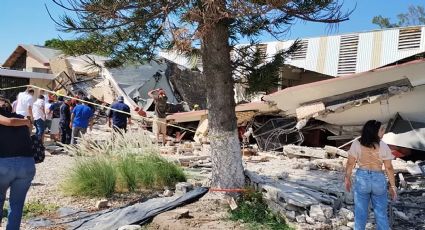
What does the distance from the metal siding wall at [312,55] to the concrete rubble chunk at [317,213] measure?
14710 millimetres

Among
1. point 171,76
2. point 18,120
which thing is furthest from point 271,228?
point 171,76

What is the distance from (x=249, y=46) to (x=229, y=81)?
3.00 feet

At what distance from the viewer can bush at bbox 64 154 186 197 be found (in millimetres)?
7832

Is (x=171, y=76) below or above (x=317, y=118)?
above

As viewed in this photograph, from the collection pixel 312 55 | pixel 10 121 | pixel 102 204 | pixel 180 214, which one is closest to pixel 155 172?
pixel 102 204

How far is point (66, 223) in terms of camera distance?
6512mm

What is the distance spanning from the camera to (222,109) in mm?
6930

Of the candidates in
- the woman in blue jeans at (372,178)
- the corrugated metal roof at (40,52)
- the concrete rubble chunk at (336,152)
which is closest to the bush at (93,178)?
the woman in blue jeans at (372,178)

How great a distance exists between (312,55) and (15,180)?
16.9m

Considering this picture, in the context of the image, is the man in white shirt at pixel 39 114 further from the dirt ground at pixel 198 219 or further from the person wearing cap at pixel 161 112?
the dirt ground at pixel 198 219

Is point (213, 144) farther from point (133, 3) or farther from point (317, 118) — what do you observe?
point (317, 118)

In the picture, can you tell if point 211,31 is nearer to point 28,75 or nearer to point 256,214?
point 256,214

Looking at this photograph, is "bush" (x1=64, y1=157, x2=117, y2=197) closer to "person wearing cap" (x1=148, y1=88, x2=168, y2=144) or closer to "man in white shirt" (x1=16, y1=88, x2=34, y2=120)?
Result: "man in white shirt" (x1=16, y1=88, x2=34, y2=120)

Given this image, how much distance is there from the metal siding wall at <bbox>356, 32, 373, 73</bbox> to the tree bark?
43.6 feet
